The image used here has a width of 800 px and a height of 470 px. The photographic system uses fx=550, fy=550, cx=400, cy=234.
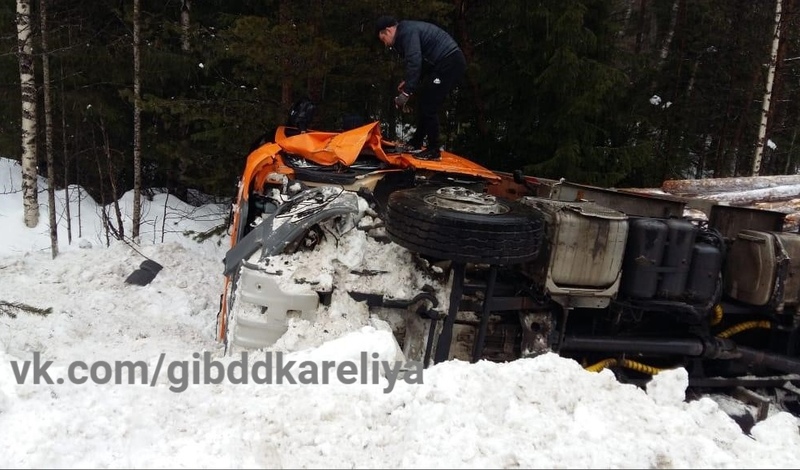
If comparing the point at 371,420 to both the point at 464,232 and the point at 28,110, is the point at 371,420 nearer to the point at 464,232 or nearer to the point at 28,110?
the point at 464,232

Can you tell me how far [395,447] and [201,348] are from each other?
3129mm

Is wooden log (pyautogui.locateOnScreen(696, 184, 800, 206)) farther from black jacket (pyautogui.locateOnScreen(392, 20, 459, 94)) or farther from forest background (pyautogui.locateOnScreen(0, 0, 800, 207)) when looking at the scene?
black jacket (pyautogui.locateOnScreen(392, 20, 459, 94))

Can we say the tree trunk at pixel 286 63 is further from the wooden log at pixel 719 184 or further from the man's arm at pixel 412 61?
the wooden log at pixel 719 184

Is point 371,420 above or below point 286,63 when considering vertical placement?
below

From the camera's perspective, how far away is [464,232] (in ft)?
11.1

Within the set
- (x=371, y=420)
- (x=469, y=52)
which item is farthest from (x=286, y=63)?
(x=371, y=420)

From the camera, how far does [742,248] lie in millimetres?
4234

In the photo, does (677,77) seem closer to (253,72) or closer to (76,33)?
(253,72)

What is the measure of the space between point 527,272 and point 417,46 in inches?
117

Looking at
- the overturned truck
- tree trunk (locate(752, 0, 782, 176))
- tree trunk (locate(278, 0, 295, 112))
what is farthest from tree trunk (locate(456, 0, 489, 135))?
tree trunk (locate(752, 0, 782, 176))

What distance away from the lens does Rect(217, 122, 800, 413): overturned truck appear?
11.8 ft

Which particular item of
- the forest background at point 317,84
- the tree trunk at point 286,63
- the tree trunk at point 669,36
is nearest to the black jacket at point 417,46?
the forest background at point 317,84

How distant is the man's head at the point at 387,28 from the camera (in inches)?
229

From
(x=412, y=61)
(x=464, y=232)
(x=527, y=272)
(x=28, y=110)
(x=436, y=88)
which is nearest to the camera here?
(x=464, y=232)
